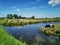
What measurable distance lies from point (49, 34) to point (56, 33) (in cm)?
60

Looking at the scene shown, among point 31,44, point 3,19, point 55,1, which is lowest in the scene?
point 31,44

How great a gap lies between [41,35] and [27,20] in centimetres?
802

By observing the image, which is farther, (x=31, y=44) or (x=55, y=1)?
(x=55, y=1)

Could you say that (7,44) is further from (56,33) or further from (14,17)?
(14,17)

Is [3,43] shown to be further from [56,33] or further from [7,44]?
[56,33]

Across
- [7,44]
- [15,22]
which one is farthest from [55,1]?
[7,44]

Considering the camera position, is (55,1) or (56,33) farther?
(55,1)

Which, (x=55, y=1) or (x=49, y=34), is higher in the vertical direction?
(x=55, y=1)

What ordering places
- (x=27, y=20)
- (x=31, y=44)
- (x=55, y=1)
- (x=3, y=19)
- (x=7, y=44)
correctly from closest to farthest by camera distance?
(x=7, y=44)
(x=31, y=44)
(x=55, y=1)
(x=3, y=19)
(x=27, y=20)

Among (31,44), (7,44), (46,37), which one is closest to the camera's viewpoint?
(7,44)

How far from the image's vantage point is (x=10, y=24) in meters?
19.4

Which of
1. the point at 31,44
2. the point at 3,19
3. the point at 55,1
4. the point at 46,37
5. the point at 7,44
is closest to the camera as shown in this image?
the point at 7,44

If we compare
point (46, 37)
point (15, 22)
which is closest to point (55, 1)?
point (46, 37)

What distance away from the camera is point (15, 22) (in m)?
19.7
